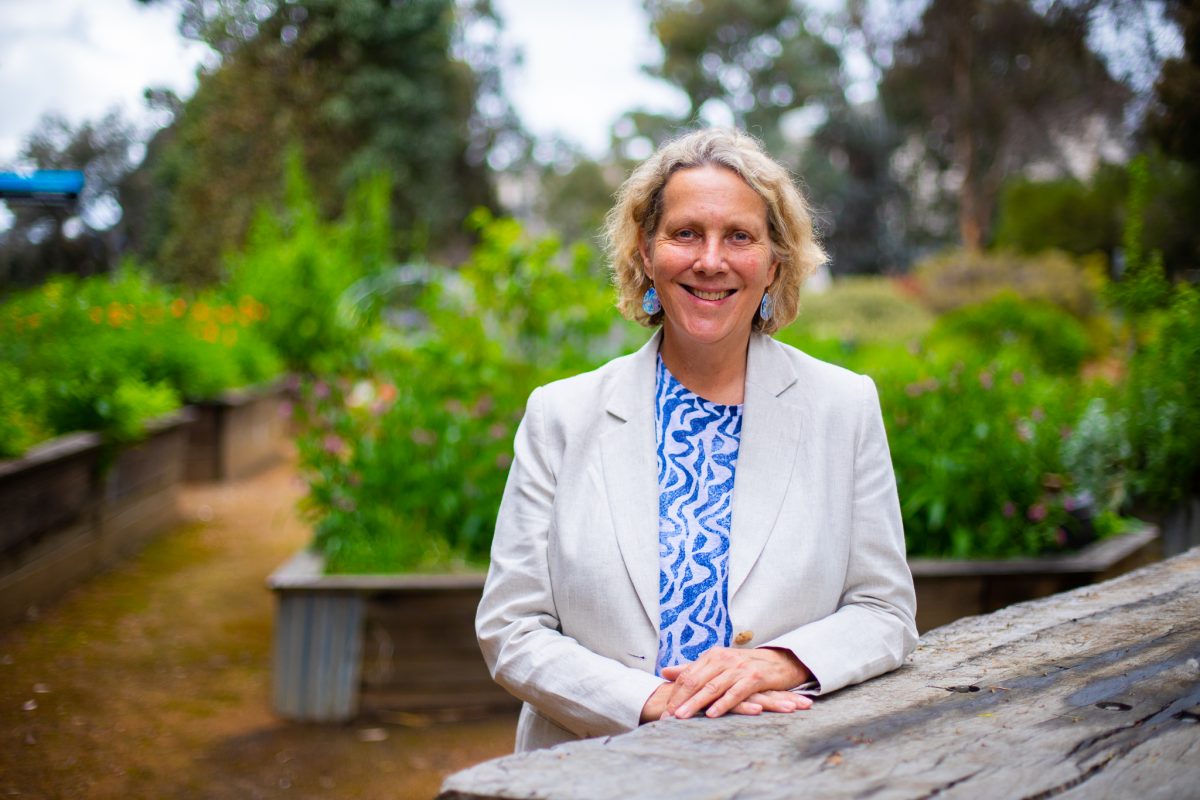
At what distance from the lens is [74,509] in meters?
5.24

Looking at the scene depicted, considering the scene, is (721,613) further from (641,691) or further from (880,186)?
(880,186)

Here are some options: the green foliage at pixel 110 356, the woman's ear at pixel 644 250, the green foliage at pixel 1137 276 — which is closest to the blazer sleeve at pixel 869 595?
the woman's ear at pixel 644 250

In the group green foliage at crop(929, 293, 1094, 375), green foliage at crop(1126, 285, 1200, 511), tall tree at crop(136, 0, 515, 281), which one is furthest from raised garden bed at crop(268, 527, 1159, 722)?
tall tree at crop(136, 0, 515, 281)

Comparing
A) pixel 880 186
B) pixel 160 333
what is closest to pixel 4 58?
pixel 160 333

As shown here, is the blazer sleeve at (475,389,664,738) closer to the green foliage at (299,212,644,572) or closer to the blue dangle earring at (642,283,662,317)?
the blue dangle earring at (642,283,662,317)

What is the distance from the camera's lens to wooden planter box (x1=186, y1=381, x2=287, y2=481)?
813 centimetres

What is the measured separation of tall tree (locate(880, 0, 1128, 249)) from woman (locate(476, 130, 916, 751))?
18.6 m

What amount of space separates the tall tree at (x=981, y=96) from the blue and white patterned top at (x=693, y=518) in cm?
1874

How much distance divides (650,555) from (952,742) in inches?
22.7

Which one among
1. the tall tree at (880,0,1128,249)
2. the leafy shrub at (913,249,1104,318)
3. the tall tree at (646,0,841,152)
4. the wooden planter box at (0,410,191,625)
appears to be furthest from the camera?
the tall tree at (646,0,841,152)

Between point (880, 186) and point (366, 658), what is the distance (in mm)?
27528

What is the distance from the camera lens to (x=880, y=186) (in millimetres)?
29047

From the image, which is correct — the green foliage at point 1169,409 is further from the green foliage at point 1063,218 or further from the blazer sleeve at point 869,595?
the green foliage at point 1063,218

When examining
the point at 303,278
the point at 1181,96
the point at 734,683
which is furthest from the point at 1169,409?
the point at 303,278
